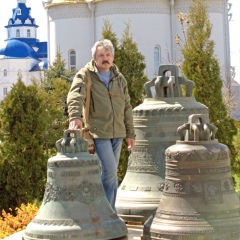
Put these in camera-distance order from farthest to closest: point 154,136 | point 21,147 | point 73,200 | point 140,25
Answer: point 140,25 → point 21,147 → point 154,136 → point 73,200

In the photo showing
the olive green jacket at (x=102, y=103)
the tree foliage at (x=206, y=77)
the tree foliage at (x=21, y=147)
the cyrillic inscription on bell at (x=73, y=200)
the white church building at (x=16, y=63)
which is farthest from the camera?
the white church building at (x=16, y=63)

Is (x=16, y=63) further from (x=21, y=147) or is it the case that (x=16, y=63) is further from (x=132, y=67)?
(x=21, y=147)

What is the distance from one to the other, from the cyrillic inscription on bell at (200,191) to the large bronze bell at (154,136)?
112 centimetres

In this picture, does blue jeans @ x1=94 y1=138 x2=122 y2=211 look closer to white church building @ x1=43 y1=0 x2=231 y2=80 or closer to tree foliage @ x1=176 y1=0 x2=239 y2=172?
tree foliage @ x1=176 y1=0 x2=239 y2=172

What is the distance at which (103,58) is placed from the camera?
525cm

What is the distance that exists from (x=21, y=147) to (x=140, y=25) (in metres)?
18.8

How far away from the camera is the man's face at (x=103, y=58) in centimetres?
522

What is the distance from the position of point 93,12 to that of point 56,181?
80.2 feet

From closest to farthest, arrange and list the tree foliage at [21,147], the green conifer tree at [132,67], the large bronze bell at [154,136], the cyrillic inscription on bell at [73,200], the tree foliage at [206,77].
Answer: the cyrillic inscription on bell at [73,200] < the large bronze bell at [154,136] < the tree foliage at [21,147] < the tree foliage at [206,77] < the green conifer tree at [132,67]

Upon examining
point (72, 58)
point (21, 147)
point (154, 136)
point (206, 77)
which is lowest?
point (21, 147)

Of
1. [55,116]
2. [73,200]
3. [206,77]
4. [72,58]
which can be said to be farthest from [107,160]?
[72,58]

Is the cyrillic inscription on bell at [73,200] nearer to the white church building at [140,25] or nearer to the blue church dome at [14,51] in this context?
the white church building at [140,25]

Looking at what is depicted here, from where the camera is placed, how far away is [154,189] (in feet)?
19.5

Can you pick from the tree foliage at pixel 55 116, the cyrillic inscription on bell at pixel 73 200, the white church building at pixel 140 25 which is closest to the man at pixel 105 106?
the cyrillic inscription on bell at pixel 73 200
